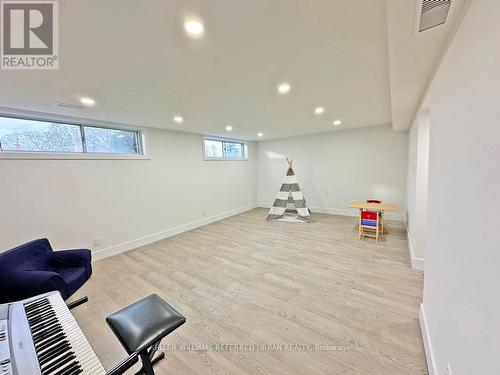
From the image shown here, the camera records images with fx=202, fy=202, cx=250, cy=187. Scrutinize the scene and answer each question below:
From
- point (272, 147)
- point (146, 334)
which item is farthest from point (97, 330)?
point (272, 147)

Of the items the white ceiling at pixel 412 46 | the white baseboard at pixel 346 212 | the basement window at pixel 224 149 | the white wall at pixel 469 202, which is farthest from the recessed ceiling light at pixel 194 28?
the white baseboard at pixel 346 212

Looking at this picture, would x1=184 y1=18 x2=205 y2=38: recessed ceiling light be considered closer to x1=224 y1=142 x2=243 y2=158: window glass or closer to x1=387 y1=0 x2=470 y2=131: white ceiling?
x1=387 y1=0 x2=470 y2=131: white ceiling

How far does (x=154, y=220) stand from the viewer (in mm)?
4145

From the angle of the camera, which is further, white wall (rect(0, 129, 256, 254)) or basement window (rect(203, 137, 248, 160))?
basement window (rect(203, 137, 248, 160))

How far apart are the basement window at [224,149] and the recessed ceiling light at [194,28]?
3935 millimetres

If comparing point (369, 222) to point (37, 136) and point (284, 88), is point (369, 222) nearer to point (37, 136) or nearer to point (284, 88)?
point (284, 88)

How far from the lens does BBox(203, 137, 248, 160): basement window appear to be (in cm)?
547

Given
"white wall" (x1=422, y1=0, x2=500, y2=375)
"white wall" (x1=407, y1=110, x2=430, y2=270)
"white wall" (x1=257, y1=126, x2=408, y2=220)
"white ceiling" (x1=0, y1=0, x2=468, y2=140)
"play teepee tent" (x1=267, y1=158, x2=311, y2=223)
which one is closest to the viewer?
"white wall" (x1=422, y1=0, x2=500, y2=375)

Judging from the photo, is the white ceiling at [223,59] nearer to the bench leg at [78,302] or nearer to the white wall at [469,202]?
the white wall at [469,202]

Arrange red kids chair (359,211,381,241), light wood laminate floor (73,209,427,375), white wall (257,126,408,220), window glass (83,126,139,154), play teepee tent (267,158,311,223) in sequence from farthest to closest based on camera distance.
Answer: play teepee tent (267,158,311,223)
white wall (257,126,408,220)
red kids chair (359,211,381,241)
window glass (83,126,139,154)
light wood laminate floor (73,209,427,375)

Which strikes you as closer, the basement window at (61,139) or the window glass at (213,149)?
the basement window at (61,139)

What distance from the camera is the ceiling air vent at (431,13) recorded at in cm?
99

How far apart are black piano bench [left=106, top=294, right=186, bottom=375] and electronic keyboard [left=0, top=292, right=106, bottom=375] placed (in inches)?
7.4

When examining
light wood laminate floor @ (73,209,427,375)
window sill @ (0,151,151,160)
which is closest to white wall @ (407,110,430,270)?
light wood laminate floor @ (73,209,427,375)
